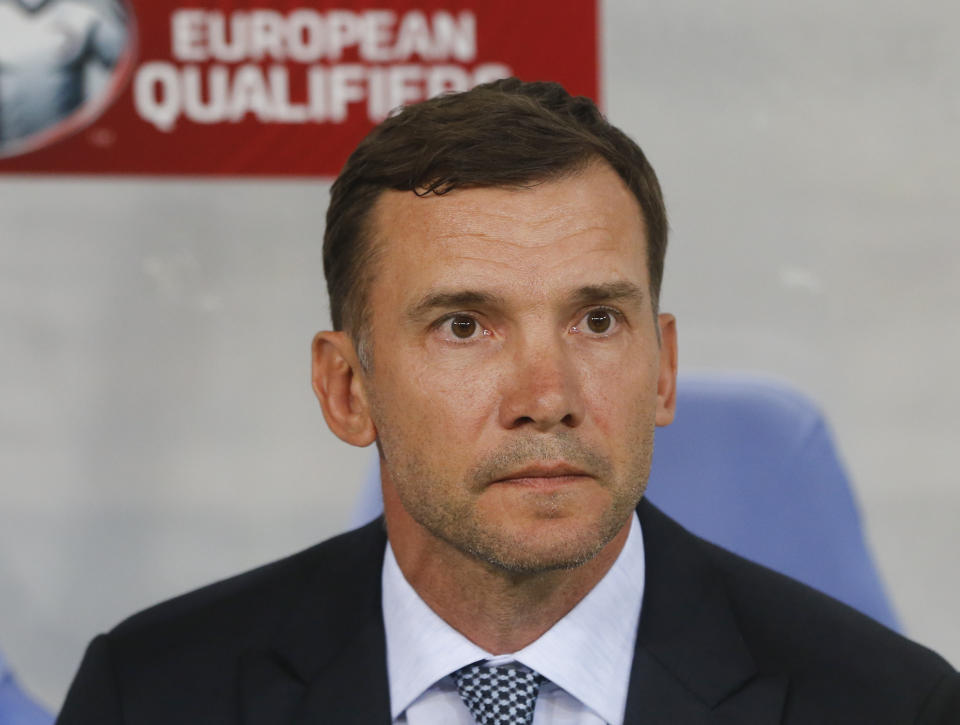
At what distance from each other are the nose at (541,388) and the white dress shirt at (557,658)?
0.30m

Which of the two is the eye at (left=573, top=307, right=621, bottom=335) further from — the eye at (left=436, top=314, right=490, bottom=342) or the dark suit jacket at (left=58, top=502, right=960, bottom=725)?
the dark suit jacket at (left=58, top=502, right=960, bottom=725)

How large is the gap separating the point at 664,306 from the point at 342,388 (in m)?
0.73

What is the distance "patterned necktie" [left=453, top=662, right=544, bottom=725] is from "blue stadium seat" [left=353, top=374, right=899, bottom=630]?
674 millimetres

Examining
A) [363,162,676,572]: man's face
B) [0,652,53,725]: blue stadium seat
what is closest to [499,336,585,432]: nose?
[363,162,676,572]: man's face

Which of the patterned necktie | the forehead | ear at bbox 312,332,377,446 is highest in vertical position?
the forehead

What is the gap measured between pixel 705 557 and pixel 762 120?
877 mm

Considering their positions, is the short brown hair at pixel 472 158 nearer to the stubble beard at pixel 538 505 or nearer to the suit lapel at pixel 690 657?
the stubble beard at pixel 538 505

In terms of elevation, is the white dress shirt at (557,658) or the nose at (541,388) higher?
the nose at (541,388)

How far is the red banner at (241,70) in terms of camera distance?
2180 mm

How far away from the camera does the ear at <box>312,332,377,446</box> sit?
1.61 m

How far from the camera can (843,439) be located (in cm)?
214

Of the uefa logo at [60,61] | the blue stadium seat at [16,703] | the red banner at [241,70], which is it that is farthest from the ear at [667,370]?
the blue stadium seat at [16,703]

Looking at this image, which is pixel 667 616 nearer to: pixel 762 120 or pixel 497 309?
pixel 497 309

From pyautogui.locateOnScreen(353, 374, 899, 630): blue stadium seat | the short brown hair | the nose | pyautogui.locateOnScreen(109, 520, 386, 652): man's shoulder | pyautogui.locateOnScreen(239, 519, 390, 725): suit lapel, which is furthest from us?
pyautogui.locateOnScreen(353, 374, 899, 630): blue stadium seat
